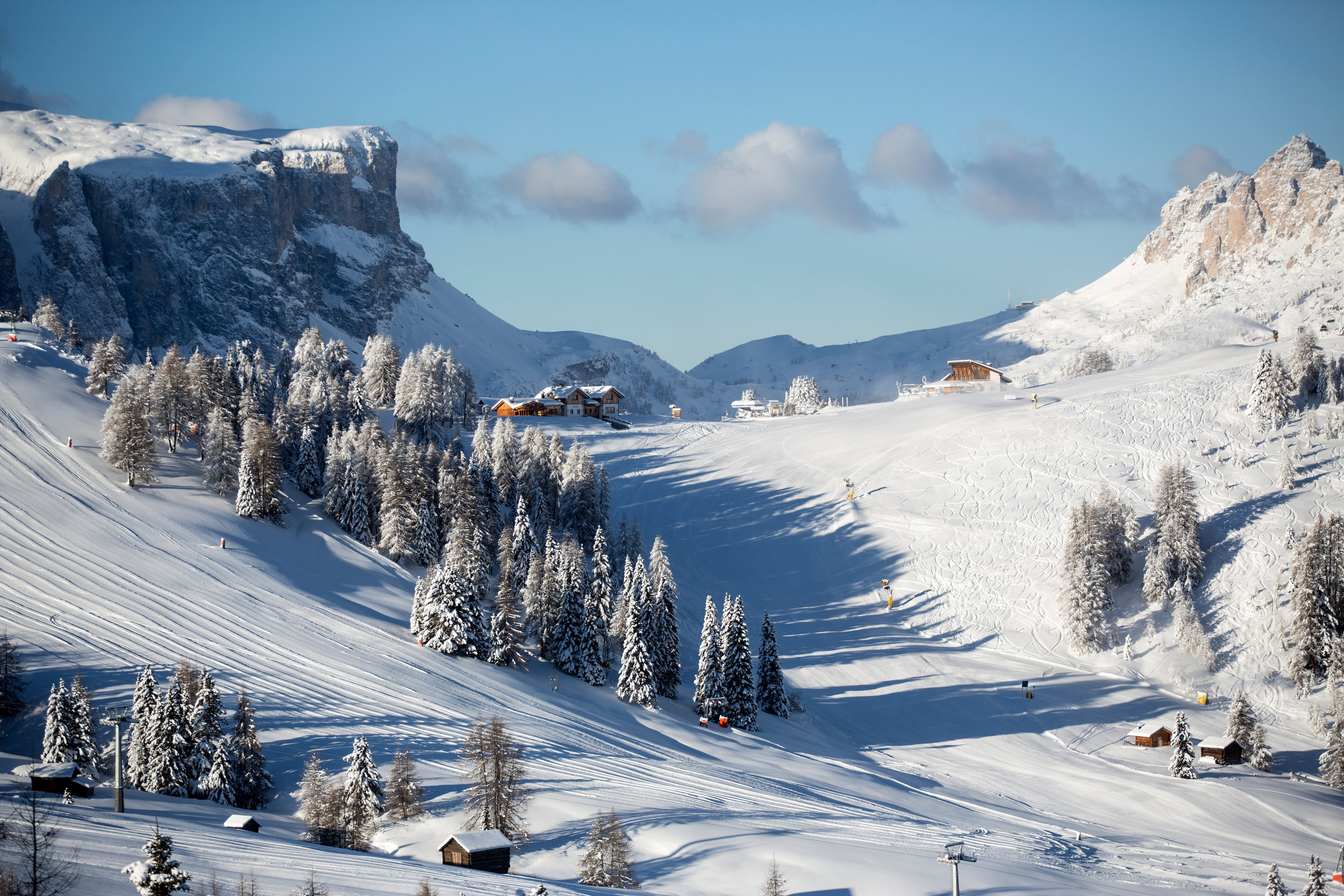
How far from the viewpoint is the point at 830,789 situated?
44.2m

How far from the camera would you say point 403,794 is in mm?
35062

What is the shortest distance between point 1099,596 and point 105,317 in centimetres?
19062

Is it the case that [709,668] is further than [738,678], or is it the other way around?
[709,668]

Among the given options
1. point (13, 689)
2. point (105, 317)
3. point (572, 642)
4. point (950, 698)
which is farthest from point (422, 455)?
point (105, 317)

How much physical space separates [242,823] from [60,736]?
354 inches

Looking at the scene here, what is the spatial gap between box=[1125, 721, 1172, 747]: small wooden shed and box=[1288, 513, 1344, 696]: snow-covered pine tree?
9.19 metres

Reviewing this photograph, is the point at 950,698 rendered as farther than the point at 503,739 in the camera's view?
Yes

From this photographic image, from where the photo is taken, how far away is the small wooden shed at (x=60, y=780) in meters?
29.0

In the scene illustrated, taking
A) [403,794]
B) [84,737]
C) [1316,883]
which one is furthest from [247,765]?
[1316,883]

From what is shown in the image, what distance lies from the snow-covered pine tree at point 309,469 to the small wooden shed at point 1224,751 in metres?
57.2

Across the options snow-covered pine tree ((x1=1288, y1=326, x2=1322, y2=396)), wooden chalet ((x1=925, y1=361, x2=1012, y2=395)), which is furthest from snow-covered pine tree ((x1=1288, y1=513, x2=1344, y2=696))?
wooden chalet ((x1=925, y1=361, x2=1012, y2=395))

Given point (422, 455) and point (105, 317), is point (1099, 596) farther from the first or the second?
point (105, 317)

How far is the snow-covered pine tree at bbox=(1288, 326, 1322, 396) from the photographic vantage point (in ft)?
284

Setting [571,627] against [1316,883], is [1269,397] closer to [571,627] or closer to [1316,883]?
[571,627]
